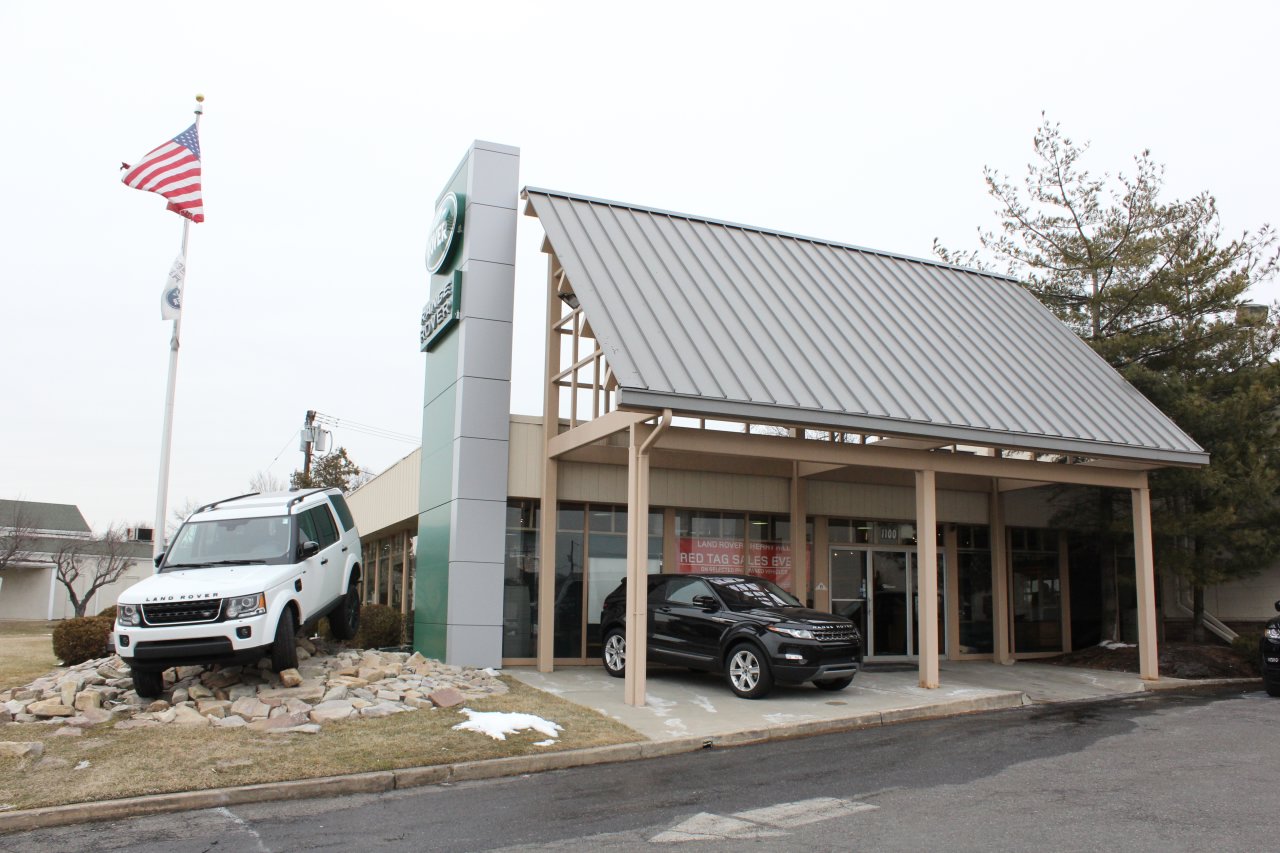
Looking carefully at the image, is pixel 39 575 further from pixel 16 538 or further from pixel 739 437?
pixel 739 437

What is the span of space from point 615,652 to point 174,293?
10.6m

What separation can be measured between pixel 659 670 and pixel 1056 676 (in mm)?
6831

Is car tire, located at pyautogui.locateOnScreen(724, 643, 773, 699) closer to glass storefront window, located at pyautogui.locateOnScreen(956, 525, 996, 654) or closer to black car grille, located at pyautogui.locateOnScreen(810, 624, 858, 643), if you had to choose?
black car grille, located at pyautogui.locateOnScreen(810, 624, 858, 643)

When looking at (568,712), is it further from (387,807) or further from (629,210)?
(629,210)

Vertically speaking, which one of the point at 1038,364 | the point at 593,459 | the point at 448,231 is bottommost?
the point at 593,459

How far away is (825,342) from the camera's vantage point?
15789mm

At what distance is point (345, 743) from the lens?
10000 millimetres

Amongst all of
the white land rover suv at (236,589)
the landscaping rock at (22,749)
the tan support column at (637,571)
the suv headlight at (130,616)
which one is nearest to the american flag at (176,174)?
the white land rover suv at (236,589)

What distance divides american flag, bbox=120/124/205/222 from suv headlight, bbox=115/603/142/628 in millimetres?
9395

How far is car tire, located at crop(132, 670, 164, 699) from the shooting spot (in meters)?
11.8

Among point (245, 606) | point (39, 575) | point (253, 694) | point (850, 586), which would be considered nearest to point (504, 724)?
point (253, 694)

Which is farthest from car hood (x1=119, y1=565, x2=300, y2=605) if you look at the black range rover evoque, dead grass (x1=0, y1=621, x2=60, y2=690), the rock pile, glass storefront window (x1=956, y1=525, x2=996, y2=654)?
glass storefront window (x1=956, y1=525, x2=996, y2=654)

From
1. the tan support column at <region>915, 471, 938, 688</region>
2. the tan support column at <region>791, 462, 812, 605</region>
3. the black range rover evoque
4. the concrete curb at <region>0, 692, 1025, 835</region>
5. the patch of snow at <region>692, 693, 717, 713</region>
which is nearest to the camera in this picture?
the concrete curb at <region>0, 692, 1025, 835</region>

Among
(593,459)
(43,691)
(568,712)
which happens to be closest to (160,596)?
(43,691)
